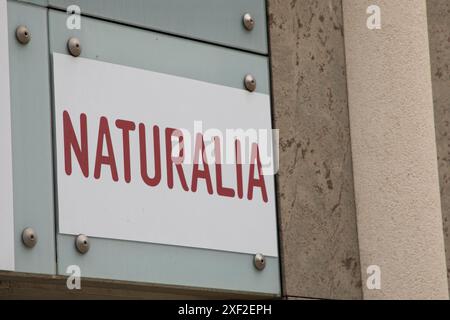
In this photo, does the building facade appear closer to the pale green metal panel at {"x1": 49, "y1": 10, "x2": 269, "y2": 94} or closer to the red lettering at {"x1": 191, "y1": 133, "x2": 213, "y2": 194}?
the pale green metal panel at {"x1": 49, "y1": 10, "x2": 269, "y2": 94}

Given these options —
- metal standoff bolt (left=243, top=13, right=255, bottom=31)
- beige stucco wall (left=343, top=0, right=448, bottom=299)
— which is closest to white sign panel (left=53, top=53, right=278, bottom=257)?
metal standoff bolt (left=243, top=13, right=255, bottom=31)

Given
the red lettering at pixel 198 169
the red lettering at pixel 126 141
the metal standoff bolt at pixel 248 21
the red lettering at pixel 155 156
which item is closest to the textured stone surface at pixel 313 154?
the metal standoff bolt at pixel 248 21

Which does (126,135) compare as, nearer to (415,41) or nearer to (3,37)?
(3,37)

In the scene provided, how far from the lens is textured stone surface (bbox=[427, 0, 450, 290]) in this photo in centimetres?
559

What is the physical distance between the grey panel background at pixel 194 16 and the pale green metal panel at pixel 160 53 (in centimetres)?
3

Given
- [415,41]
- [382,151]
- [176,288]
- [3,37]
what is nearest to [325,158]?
[382,151]

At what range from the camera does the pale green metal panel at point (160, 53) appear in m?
4.84

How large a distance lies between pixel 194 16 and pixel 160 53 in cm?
23

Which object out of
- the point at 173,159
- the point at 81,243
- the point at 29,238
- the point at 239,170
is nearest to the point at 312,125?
the point at 239,170

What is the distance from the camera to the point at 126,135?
4871 mm

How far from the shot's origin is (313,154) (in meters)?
5.53

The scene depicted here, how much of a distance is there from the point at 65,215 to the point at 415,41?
5.87 ft

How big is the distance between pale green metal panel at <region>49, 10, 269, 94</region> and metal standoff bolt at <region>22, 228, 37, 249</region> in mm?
632

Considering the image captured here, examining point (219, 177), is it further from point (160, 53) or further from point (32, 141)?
point (32, 141)
